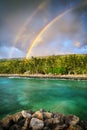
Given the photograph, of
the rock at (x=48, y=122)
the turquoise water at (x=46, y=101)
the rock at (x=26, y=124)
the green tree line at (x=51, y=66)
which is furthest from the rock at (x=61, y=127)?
the green tree line at (x=51, y=66)

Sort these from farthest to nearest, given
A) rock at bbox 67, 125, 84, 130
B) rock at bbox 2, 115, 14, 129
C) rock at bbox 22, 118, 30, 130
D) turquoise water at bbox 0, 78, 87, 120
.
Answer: turquoise water at bbox 0, 78, 87, 120 → rock at bbox 2, 115, 14, 129 → rock at bbox 22, 118, 30, 130 → rock at bbox 67, 125, 84, 130

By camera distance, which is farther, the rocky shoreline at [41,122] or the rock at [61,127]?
the rocky shoreline at [41,122]

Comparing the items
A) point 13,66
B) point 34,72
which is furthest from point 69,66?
point 13,66

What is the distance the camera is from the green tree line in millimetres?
78650

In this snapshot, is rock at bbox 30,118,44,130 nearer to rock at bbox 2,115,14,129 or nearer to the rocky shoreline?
the rocky shoreline

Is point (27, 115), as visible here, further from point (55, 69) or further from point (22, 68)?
point (22, 68)

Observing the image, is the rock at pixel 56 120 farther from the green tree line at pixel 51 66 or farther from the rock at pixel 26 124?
the green tree line at pixel 51 66

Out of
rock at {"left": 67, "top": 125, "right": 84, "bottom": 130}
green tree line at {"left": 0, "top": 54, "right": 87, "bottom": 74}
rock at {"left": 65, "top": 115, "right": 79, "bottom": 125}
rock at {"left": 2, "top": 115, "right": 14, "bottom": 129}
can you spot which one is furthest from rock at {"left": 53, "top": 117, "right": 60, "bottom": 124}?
green tree line at {"left": 0, "top": 54, "right": 87, "bottom": 74}

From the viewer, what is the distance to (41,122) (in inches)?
448

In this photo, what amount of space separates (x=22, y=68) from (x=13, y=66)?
6.95 m

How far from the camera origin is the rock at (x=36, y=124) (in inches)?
435

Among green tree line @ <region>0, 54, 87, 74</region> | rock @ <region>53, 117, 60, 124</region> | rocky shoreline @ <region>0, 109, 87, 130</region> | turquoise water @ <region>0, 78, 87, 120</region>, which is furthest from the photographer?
green tree line @ <region>0, 54, 87, 74</region>

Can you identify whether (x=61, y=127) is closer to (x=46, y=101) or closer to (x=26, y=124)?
(x=26, y=124)

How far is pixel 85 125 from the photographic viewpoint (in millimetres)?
11570
